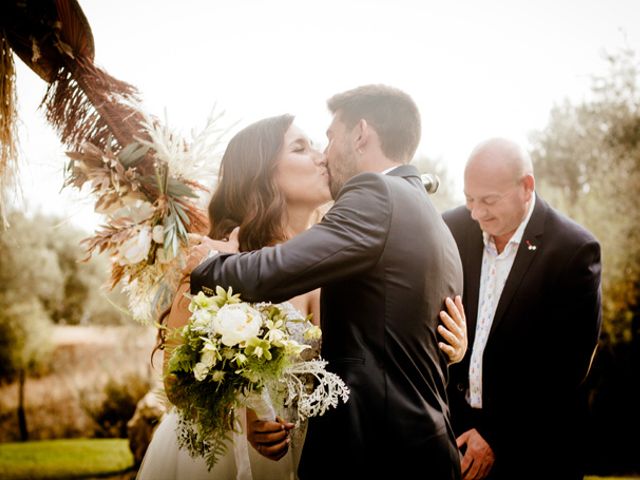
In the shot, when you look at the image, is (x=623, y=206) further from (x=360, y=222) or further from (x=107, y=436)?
(x=107, y=436)

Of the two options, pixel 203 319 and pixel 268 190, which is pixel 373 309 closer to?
pixel 203 319

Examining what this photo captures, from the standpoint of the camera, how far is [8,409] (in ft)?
56.4

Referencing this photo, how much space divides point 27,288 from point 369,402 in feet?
60.9

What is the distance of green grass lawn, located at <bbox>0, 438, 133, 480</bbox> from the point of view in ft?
49.1

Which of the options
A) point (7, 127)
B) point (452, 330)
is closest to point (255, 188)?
point (7, 127)

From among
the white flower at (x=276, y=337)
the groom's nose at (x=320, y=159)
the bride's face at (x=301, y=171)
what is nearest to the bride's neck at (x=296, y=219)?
the bride's face at (x=301, y=171)

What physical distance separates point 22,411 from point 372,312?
18346mm

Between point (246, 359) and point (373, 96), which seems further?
point (373, 96)

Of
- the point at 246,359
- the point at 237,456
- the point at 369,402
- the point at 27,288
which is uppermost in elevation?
the point at 246,359

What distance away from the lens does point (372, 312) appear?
2336 millimetres

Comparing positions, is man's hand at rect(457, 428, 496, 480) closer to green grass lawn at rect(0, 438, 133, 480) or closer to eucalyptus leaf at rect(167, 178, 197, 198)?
eucalyptus leaf at rect(167, 178, 197, 198)

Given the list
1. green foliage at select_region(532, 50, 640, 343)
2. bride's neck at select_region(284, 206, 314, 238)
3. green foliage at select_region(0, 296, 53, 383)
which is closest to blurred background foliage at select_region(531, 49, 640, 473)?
green foliage at select_region(532, 50, 640, 343)

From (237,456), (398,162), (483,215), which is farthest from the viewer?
(483,215)

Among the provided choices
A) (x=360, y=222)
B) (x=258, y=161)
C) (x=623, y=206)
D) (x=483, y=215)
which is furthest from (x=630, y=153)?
(x=360, y=222)
